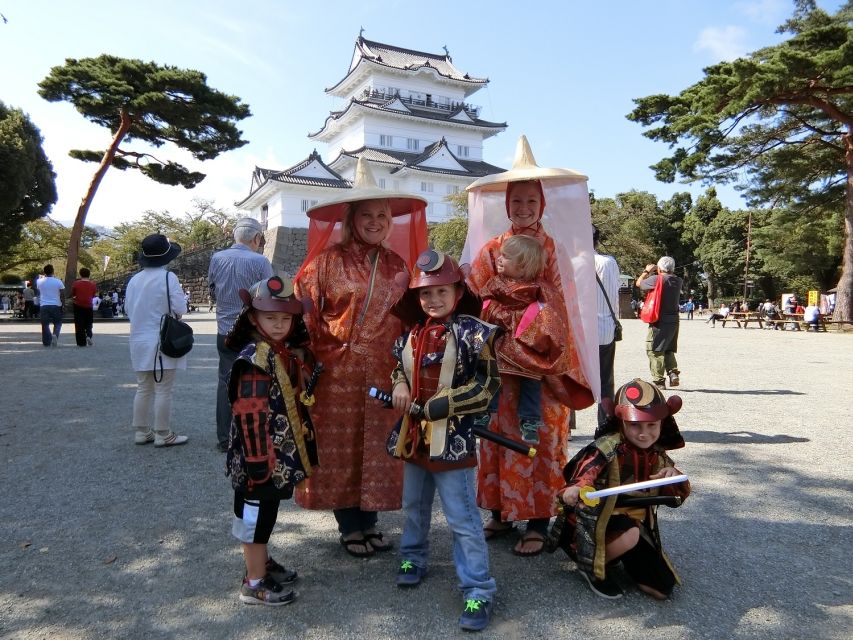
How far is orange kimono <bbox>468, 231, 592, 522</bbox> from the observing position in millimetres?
3066

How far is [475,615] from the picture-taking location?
2.35 meters

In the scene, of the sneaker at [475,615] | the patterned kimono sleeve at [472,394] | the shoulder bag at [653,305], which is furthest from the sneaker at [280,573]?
the shoulder bag at [653,305]

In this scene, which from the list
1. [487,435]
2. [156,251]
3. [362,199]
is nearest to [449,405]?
[487,435]

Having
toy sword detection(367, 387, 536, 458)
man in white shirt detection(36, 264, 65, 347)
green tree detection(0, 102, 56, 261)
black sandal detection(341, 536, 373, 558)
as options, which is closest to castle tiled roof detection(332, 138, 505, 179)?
green tree detection(0, 102, 56, 261)

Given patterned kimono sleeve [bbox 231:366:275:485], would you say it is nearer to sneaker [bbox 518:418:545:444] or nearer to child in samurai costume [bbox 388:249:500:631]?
child in samurai costume [bbox 388:249:500:631]

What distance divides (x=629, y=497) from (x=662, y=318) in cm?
580

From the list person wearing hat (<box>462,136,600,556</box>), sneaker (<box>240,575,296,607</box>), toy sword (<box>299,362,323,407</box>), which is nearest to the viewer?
sneaker (<box>240,575,296,607</box>)

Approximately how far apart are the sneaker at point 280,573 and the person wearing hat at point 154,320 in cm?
278

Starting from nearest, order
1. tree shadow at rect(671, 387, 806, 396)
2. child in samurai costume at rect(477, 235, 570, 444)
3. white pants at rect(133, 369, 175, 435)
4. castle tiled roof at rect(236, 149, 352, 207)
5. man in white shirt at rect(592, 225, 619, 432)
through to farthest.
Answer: child in samurai costume at rect(477, 235, 570, 444) → man in white shirt at rect(592, 225, 619, 432) → white pants at rect(133, 369, 175, 435) → tree shadow at rect(671, 387, 806, 396) → castle tiled roof at rect(236, 149, 352, 207)

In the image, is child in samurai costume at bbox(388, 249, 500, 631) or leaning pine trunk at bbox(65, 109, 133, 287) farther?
leaning pine trunk at bbox(65, 109, 133, 287)

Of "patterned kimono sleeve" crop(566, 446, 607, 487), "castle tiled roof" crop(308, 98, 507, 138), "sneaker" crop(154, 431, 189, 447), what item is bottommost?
"sneaker" crop(154, 431, 189, 447)

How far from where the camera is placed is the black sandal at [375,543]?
123 inches

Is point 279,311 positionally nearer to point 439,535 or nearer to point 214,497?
point 439,535

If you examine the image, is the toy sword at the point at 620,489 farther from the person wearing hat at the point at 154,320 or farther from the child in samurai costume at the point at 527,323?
the person wearing hat at the point at 154,320
